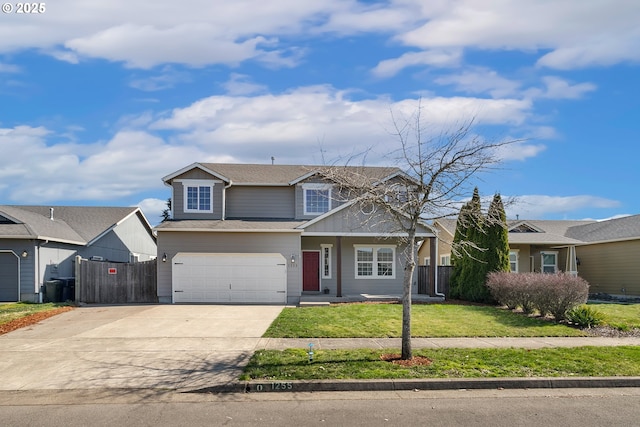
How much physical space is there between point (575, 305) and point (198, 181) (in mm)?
16215

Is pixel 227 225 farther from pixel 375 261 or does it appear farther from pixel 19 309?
pixel 19 309

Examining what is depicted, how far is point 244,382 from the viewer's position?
8609 millimetres

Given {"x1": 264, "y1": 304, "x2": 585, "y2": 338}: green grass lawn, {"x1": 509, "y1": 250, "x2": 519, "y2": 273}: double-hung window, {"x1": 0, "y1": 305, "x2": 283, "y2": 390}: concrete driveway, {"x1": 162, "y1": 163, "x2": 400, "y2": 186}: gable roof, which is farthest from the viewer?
{"x1": 509, "y1": 250, "x2": 519, "y2": 273}: double-hung window

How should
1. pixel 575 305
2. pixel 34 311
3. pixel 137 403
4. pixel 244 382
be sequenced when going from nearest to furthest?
pixel 137 403, pixel 244 382, pixel 575 305, pixel 34 311

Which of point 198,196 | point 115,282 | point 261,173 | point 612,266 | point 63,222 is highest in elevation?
point 261,173

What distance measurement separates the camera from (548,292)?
15.4m

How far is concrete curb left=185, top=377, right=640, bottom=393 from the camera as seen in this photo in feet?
27.9

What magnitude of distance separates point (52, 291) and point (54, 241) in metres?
2.57

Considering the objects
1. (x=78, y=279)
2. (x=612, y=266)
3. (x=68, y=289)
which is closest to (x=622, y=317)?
(x=612, y=266)

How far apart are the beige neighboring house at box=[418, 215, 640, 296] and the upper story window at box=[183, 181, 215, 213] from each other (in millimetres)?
11010

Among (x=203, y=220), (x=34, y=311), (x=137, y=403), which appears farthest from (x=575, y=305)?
(x=34, y=311)

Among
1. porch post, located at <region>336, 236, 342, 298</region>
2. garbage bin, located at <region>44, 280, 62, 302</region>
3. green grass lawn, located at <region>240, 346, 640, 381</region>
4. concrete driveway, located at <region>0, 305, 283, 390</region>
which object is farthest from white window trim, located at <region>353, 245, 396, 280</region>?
green grass lawn, located at <region>240, 346, 640, 381</region>

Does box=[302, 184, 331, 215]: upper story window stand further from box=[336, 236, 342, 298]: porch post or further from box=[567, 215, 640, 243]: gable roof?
box=[567, 215, 640, 243]: gable roof

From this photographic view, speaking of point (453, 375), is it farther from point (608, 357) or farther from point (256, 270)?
point (256, 270)
